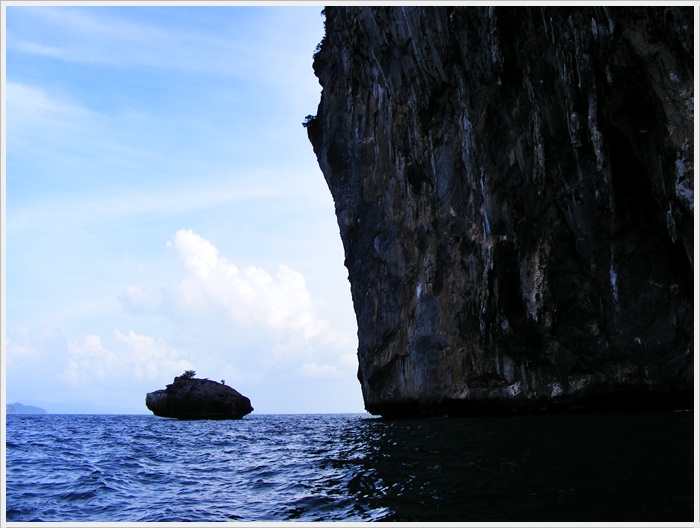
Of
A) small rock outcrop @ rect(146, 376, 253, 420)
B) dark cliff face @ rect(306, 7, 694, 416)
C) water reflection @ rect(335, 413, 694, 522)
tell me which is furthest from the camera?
small rock outcrop @ rect(146, 376, 253, 420)

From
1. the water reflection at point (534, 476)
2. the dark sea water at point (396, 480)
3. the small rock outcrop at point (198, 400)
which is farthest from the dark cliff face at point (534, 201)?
the small rock outcrop at point (198, 400)

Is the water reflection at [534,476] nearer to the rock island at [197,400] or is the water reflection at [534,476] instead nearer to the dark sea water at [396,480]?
the dark sea water at [396,480]

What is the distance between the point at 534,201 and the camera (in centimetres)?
3184

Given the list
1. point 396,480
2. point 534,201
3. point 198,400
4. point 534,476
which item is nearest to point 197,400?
point 198,400

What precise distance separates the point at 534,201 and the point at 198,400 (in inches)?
1636

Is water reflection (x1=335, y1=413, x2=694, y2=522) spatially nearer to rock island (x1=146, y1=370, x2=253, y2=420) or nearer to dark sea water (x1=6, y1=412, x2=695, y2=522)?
dark sea water (x1=6, y1=412, x2=695, y2=522)

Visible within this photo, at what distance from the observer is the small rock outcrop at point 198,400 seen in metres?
59.0

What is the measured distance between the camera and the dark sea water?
10.6m

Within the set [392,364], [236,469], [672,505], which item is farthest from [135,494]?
[392,364]

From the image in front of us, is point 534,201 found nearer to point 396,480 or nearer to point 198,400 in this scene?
point 396,480

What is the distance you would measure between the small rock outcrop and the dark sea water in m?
36.8

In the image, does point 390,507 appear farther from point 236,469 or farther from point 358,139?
point 358,139

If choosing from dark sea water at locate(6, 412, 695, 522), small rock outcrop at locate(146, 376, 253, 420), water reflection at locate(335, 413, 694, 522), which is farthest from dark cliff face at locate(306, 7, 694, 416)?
small rock outcrop at locate(146, 376, 253, 420)

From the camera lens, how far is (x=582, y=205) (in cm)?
3002
